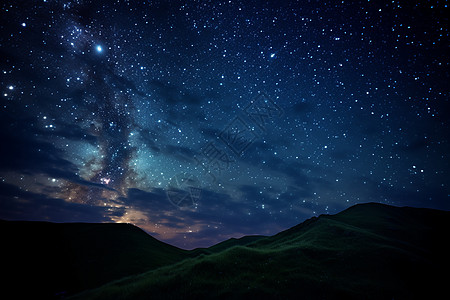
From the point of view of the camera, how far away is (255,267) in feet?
56.6

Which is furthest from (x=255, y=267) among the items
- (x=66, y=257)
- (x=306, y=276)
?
(x=66, y=257)

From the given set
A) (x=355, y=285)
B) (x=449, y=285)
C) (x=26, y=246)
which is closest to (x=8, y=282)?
(x=26, y=246)

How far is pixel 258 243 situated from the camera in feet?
118

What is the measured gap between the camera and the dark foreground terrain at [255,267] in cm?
1410

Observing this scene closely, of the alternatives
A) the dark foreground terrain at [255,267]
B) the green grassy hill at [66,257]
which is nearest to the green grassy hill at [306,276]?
the dark foreground terrain at [255,267]

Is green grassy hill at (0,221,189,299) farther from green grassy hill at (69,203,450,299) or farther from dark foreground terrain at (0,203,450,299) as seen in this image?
green grassy hill at (69,203,450,299)

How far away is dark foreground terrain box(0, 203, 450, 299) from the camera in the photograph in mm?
14102

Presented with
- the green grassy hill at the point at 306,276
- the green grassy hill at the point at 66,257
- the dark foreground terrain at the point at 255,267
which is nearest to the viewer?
the green grassy hill at the point at 306,276

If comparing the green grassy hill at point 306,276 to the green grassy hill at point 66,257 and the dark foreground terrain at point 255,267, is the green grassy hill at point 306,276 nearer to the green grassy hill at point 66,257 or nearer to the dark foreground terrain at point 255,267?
the dark foreground terrain at point 255,267

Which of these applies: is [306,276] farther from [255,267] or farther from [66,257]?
[66,257]

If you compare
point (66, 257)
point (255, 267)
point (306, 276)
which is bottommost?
point (66, 257)

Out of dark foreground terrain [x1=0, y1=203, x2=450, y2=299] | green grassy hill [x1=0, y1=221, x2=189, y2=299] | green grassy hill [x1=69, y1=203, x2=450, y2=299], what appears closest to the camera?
green grassy hill [x1=69, y1=203, x2=450, y2=299]

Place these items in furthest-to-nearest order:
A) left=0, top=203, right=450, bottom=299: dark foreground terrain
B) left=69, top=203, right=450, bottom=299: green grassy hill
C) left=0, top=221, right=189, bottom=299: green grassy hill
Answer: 1. left=0, top=221, right=189, bottom=299: green grassy hill
2. left=0, top=203, right=450, bottom=299: dark foreground terrain
3. left=69, top=203, right=450, bottom=299: green grassy hill

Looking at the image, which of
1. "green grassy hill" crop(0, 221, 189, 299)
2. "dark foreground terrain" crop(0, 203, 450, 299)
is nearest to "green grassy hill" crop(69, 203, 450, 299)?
"dark foreground terrain" crop(0, 203, 450, 299)
